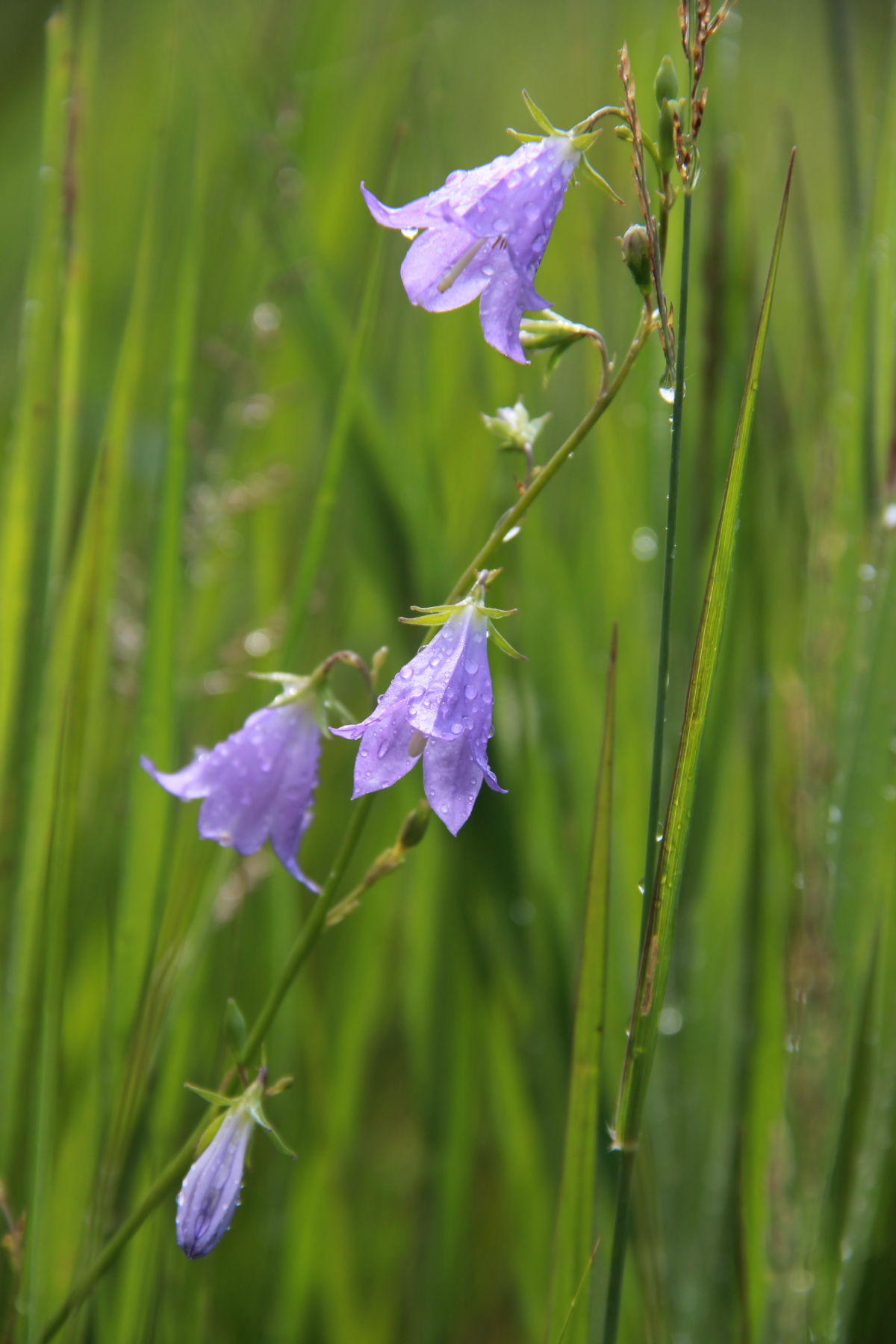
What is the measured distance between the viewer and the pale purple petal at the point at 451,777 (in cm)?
77

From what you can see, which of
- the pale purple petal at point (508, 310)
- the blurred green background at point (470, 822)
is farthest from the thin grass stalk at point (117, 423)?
the pale purple petal at point (508, 310)

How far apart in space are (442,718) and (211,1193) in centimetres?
42

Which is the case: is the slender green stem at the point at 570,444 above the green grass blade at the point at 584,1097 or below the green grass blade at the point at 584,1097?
above

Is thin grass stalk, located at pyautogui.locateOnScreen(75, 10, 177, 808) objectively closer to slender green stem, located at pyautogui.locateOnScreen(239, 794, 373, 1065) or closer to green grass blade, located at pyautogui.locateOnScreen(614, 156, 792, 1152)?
slender green stem, located at pyautogui.locateOnScreen(239, 794, 373, 1065)

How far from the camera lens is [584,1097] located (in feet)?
2.90

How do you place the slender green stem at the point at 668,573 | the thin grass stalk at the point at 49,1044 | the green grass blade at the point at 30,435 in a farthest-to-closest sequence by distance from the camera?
the green grass blade at the point at 30,435, the thin grass stalk at the point at 49,1044, the slender green stem at the point at 668,573

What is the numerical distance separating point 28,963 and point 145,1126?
0.21 metres

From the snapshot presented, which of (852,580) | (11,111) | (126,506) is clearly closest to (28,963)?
(852,580)

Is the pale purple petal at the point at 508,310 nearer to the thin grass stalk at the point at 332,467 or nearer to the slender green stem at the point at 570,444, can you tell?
the slender green stem at the point at 570,444

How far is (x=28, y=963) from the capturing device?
109cm

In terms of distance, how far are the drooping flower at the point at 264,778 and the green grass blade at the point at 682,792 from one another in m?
0.35

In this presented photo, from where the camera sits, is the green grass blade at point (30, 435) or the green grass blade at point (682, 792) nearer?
the green grass blade at point (682, 792)

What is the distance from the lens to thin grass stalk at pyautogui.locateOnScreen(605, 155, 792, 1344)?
75 cm

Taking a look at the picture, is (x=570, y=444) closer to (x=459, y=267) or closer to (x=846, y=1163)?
(x=459, y=267)
